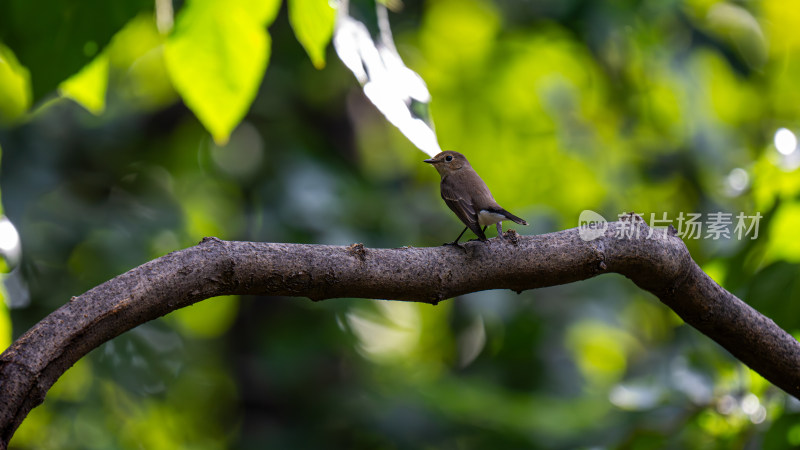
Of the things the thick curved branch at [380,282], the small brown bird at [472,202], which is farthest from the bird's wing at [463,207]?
the thick curved branch at [380,282]

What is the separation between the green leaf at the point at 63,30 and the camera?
1.98 meters

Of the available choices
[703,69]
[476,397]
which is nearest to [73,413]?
[476,397]

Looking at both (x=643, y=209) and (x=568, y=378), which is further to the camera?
(x=643, y=209)

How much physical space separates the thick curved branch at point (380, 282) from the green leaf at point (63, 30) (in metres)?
0.59

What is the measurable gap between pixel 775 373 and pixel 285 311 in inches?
199

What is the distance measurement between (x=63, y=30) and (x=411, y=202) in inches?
216

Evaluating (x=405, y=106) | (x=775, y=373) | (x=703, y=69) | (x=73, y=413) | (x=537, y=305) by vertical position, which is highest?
(x=703, y=69)

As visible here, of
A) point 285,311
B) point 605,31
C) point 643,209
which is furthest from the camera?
point 643,209

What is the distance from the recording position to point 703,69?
840 cm

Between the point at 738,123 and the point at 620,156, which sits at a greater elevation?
the point at 738,123

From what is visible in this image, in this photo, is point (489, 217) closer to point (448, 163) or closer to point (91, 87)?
point (448, 163)

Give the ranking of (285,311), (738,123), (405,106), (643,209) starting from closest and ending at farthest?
(405,106) → (285,311) → (643,209) → (738,123)

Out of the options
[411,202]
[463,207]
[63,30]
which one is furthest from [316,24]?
[411,202]

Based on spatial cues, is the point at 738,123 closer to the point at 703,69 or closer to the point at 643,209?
the point at 703,69
